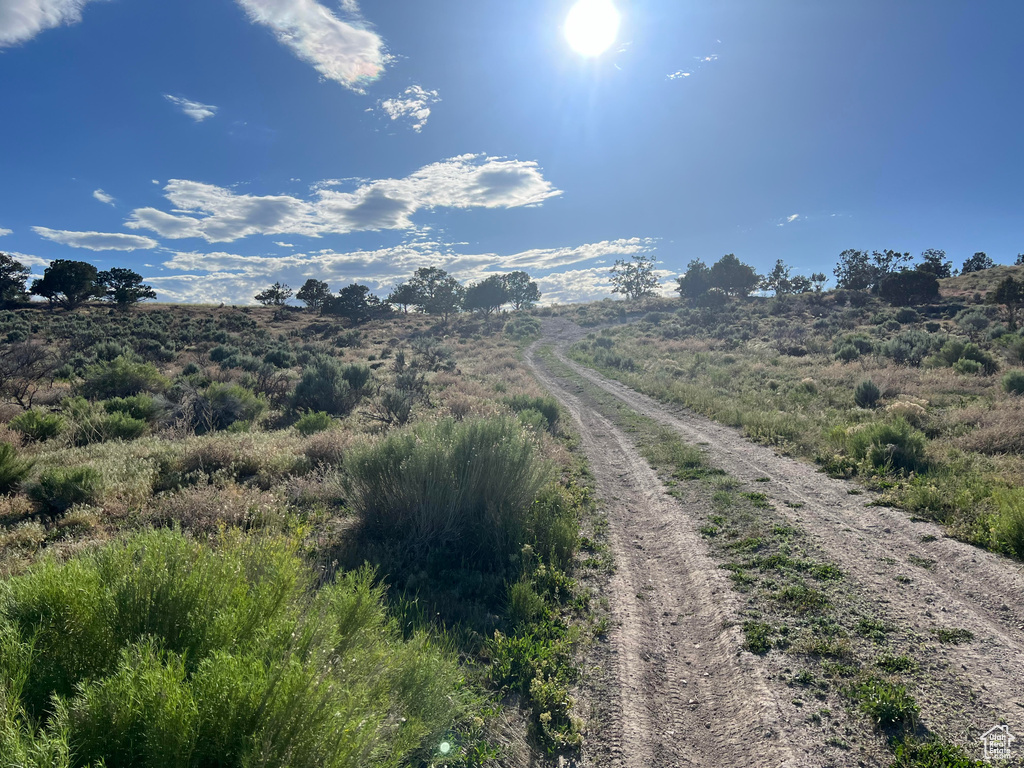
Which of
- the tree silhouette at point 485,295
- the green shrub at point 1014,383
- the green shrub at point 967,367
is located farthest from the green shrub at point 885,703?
the tree silhouette at point 485,295

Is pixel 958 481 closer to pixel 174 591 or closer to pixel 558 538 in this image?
pixel 558 538

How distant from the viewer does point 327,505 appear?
6938 mm

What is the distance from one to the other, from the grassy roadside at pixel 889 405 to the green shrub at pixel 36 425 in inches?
608

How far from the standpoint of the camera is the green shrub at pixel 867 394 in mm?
14180

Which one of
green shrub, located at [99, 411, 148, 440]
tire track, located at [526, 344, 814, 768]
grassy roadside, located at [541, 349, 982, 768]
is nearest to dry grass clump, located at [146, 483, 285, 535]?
tire track, located at [526, 344, 814, 768]

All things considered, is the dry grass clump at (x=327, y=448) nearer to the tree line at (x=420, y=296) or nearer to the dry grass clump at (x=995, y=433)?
the dry grass clump at (x=995, y=433)

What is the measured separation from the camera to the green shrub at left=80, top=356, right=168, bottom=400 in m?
13.5

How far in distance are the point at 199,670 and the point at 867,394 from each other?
57.0 ft

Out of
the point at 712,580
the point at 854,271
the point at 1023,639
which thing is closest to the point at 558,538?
the point at 712,580

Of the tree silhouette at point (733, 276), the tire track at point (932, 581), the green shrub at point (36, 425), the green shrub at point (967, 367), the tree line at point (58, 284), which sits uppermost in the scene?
the tree silhouette at point (733, 276)

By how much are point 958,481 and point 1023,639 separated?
412 centimetres

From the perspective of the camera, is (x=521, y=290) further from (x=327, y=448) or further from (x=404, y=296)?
(x=327, y=448)

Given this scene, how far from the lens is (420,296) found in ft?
246

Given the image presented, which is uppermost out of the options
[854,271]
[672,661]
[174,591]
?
[854,271]
